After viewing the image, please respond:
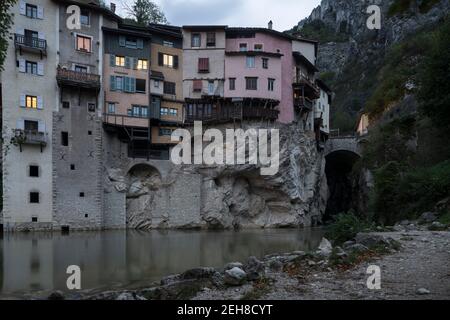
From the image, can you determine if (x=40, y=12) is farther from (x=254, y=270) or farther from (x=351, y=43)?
(x=351, y=43)

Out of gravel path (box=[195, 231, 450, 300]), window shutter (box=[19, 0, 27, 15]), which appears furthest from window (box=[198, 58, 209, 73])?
gravel path (box=[195, 231, 450, 300])

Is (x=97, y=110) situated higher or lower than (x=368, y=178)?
higher

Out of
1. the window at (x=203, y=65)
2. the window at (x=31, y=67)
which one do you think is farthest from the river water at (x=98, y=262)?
the window at (x=203, y=65)

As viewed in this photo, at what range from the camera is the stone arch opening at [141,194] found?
49.0 m

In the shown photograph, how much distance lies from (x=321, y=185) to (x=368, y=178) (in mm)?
12531

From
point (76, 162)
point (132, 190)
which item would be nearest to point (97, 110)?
point (76, 162)

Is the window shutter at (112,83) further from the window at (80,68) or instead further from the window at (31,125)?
the window at (31,125)

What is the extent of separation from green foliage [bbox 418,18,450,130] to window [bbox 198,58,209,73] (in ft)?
95.4

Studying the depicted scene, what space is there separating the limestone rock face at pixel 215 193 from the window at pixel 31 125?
28.9 ft

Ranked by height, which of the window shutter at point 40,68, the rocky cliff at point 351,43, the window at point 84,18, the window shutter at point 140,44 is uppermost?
the rocky cliff at point 351,43

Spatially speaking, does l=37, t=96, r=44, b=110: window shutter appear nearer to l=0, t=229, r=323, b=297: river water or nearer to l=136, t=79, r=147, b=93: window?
l=136, t=79, r=147, b=93: window

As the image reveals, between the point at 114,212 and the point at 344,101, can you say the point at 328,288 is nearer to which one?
the point at 114,212

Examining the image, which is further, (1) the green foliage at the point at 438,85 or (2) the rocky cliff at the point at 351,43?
(2) the rocky cliff at the point at 351,43

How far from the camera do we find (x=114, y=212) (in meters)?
47.4
